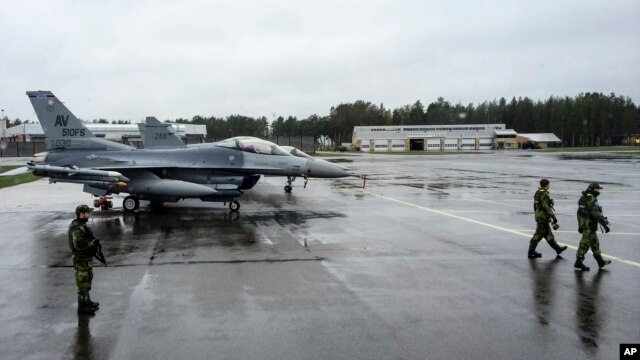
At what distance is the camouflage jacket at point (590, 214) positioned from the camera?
8797 millimetres

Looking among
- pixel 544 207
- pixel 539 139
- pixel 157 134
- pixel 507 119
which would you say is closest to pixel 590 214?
pixel 544 207

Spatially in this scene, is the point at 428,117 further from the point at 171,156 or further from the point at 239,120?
the point at 171,156

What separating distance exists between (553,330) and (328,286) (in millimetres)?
3287

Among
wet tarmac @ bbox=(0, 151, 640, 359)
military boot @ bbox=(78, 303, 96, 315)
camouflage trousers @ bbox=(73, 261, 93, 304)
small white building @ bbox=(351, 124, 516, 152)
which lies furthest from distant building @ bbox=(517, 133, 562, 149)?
military boot @ bbox=(78, 303, 96, 315)

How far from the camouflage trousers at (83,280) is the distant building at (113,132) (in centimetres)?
7441

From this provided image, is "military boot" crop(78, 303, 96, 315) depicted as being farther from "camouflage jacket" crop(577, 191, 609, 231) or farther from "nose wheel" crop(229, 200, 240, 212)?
"nose wheel" crop(229, 200, 240, 212)

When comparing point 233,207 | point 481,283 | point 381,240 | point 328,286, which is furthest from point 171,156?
point 481,283

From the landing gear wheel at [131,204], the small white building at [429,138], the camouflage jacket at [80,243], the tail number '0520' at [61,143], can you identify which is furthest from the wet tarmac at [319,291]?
the small white building at [429,138]

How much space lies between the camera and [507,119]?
523ft

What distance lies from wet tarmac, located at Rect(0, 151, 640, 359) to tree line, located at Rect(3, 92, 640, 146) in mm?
113110

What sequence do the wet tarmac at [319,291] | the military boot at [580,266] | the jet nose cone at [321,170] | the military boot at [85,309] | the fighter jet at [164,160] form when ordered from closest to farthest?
the wet tarmac at [319,291] → the military boot at [85,309] → the military boot at [580,266] → the fighter jet at [164,160] → the jet nose cone at [321,170]

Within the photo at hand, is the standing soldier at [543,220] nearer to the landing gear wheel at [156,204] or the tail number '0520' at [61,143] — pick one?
the landing gear wheel at [156,204]

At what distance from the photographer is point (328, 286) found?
776 cm

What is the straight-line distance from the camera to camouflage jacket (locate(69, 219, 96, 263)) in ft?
22.3
